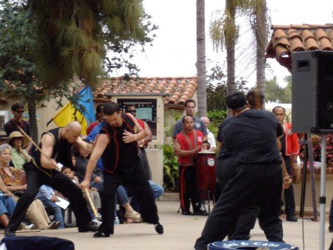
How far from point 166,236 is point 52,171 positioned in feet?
5.66

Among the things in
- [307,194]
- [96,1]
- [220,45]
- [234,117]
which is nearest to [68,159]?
[234,117]

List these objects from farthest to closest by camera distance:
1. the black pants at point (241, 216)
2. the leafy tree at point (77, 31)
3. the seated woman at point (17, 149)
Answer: the leafy tree at point (77, 31) → the seated woman at point (17, 149) → the black pants at point (241, 216)

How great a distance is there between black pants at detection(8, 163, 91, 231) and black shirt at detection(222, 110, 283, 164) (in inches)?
129

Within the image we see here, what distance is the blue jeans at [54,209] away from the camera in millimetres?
13664

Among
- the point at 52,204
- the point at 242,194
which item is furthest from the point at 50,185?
the point at 242,194

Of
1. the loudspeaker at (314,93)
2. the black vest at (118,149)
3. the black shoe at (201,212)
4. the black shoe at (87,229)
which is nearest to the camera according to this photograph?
the loudspeaker at (314,93)

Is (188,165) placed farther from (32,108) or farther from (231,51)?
(231,51)

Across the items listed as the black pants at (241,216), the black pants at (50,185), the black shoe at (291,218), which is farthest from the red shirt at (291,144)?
the black pants at (241,216)

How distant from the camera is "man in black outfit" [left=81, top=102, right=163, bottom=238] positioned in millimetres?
11750

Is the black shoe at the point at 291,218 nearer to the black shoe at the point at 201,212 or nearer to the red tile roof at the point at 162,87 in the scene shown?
the black shoe at the point at 201,212

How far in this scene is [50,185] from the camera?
12.1m

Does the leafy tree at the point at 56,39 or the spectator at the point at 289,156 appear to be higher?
the leafy tree at the point at 56,39

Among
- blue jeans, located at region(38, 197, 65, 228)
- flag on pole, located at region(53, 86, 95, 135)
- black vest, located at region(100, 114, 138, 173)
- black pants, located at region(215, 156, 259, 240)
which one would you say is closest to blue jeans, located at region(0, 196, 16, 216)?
blue jeans, located at region(38, 197, 65, 228)

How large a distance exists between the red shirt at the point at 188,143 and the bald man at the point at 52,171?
11.2 ft
